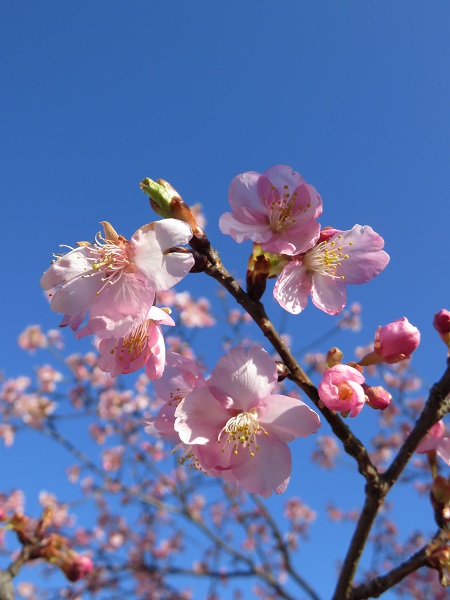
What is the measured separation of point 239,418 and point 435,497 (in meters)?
0.75

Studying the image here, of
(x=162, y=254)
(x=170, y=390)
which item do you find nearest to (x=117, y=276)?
(x=162, y=254)

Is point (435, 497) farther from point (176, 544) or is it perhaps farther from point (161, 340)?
point (176, 544)

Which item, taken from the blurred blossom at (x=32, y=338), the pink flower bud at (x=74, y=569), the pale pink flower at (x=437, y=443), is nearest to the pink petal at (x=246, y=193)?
the pale pink flower at (x=437, y=443)

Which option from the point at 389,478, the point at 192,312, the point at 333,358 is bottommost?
the point at 389,478

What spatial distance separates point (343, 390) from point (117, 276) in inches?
25.4

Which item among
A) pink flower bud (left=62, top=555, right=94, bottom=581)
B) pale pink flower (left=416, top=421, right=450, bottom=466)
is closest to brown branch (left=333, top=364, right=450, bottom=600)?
pale pink flower (left=416, top=421, right=450, bottom=466)

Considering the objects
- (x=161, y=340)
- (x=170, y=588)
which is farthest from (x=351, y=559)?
(x=170, y=588)

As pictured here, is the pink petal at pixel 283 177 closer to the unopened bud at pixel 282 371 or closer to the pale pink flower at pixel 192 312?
the unopened bud at pixel 282 371

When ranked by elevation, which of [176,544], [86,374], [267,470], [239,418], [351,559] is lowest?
[351,559]

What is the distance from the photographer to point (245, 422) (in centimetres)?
129

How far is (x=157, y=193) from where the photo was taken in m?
1.18

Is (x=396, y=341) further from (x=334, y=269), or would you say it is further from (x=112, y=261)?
(x=112, y=261)

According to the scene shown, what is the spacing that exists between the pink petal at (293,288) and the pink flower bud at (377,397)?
302 millimetres

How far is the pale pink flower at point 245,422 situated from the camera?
1.19 metres
